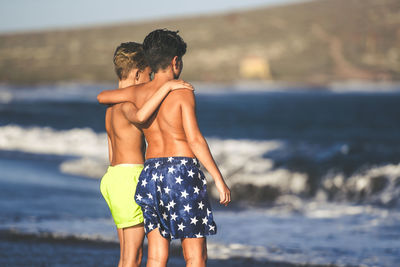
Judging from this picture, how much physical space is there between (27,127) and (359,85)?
67.8 metres

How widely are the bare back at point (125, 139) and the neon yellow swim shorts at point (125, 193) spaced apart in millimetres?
48

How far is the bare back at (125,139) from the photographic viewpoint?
351 centimetres

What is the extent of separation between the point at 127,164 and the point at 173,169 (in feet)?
1.59

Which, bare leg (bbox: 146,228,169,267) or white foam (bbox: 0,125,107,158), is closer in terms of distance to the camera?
bare leg (bbox: 146,228,169,267)

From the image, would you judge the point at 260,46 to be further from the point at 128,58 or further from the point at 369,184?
the point at 128,58

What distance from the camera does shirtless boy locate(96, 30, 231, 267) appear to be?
10.2 feet

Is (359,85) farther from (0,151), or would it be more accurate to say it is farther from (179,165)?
(179,165)

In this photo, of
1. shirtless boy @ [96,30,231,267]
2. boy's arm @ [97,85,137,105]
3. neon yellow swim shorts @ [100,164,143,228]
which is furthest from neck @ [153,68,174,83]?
neon yellow swim shorts @ [100,164,143,228]

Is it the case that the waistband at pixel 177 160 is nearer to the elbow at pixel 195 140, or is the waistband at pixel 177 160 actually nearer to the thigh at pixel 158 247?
the elbow at pixel 195 140

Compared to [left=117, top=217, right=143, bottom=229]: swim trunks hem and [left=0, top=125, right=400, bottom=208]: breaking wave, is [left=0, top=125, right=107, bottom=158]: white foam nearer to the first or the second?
[left=0, top=125, right=400, bottom=208]: breaking wave

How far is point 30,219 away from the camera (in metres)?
7.06

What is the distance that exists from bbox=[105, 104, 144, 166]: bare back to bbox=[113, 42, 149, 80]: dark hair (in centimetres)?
22

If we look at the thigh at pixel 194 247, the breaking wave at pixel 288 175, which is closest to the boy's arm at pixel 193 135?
the thigh at pixel 194 247

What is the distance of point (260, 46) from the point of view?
10006 centimetres
